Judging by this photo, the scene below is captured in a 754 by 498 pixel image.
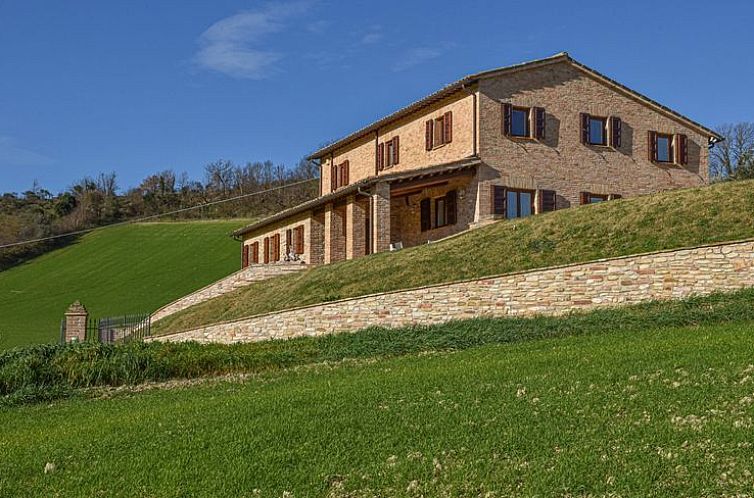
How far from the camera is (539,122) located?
32.5 meters

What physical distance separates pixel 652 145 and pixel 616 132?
1816mm

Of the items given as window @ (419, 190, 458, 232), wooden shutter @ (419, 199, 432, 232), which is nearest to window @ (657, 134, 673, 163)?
window @ (419, 190, 458, 232)

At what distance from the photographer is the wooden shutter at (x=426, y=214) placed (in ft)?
114

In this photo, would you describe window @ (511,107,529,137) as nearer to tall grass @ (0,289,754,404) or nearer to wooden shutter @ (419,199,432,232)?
wooden shutter @ (419,199,432,232)

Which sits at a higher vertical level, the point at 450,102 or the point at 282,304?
the point at 450,102

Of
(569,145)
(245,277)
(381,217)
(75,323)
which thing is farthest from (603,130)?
(75,323)

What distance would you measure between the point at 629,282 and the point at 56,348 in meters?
13.0

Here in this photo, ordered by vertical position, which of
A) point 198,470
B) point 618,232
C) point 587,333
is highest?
point 618,232

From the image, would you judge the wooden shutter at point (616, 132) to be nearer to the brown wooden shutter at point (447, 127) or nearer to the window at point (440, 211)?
the brown wooden shutter at point (447, 127)

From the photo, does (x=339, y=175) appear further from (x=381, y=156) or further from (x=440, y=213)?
(x=440, y=213)

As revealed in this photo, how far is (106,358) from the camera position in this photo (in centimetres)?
1691

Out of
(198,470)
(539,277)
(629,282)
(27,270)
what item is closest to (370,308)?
(539,277)

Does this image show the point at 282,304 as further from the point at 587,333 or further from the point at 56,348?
the point at 587,333

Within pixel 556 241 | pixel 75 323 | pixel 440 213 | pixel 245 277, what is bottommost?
pixel 75 323
